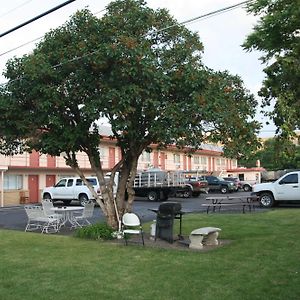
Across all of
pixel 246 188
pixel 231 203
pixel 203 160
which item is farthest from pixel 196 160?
pixel 231 203

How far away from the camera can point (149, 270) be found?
30.3ft

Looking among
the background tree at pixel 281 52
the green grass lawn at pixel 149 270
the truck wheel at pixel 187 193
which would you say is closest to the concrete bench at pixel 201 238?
the green grass lawn at pixel 149 270

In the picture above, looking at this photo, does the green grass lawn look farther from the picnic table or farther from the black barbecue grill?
the picnic table

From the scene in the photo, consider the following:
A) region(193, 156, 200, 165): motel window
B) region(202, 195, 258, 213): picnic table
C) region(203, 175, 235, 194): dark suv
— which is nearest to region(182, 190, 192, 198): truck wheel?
region(203, 175, 235, 194): dark suv

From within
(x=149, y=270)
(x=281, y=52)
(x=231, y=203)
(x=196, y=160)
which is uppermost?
(x=196, y=160)

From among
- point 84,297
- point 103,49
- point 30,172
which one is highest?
point 103,49

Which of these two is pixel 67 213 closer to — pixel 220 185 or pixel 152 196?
pixel 152 196

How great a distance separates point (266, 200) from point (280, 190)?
40.0 inches

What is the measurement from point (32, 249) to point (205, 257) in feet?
14.7

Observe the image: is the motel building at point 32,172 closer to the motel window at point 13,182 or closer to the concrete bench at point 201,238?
the motel window at point 13,182

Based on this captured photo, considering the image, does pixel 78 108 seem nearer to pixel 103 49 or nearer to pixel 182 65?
Result: pixel 103 49

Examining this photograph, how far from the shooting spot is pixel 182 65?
536 inches

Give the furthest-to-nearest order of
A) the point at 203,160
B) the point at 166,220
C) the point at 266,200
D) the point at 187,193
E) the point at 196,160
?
1. the point at 203,160
2. the point at 196,160
3. the point at 187,193
4. the point at 266,200
5. the point at 166,220

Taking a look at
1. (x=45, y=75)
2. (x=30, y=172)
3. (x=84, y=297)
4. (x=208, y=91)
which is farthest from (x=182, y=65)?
(x=30, y=172)
